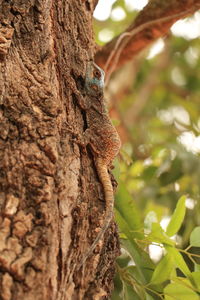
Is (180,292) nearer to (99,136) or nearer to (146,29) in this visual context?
(99,136)

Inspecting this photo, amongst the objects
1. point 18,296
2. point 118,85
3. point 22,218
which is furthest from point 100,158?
point 118,85

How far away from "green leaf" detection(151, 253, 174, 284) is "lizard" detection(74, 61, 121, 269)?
32cm

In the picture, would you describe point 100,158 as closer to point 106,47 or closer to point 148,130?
point 106,47

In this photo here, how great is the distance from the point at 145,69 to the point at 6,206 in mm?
5674

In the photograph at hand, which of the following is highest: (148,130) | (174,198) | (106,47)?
(148,130)

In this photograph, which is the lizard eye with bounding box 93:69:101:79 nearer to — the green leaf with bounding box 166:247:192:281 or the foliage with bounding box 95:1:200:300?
the foliage with bounding box 95:1:200:300

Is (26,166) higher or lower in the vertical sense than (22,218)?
higher

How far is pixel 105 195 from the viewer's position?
1589mm

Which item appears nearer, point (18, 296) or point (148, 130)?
point (18, 296)

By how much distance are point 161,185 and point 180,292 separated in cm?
153

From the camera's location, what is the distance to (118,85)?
5852 millimetres

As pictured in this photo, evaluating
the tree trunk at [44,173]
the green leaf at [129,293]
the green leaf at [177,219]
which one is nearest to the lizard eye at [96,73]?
the tree trunk at [44,173]

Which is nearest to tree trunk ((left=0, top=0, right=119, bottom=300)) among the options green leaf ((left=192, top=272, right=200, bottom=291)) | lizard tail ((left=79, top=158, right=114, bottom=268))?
lizard tail ((left=79, top=158, right=114, bottom=268))

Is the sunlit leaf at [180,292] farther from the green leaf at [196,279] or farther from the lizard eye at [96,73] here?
the lizard eye at [96,73]
